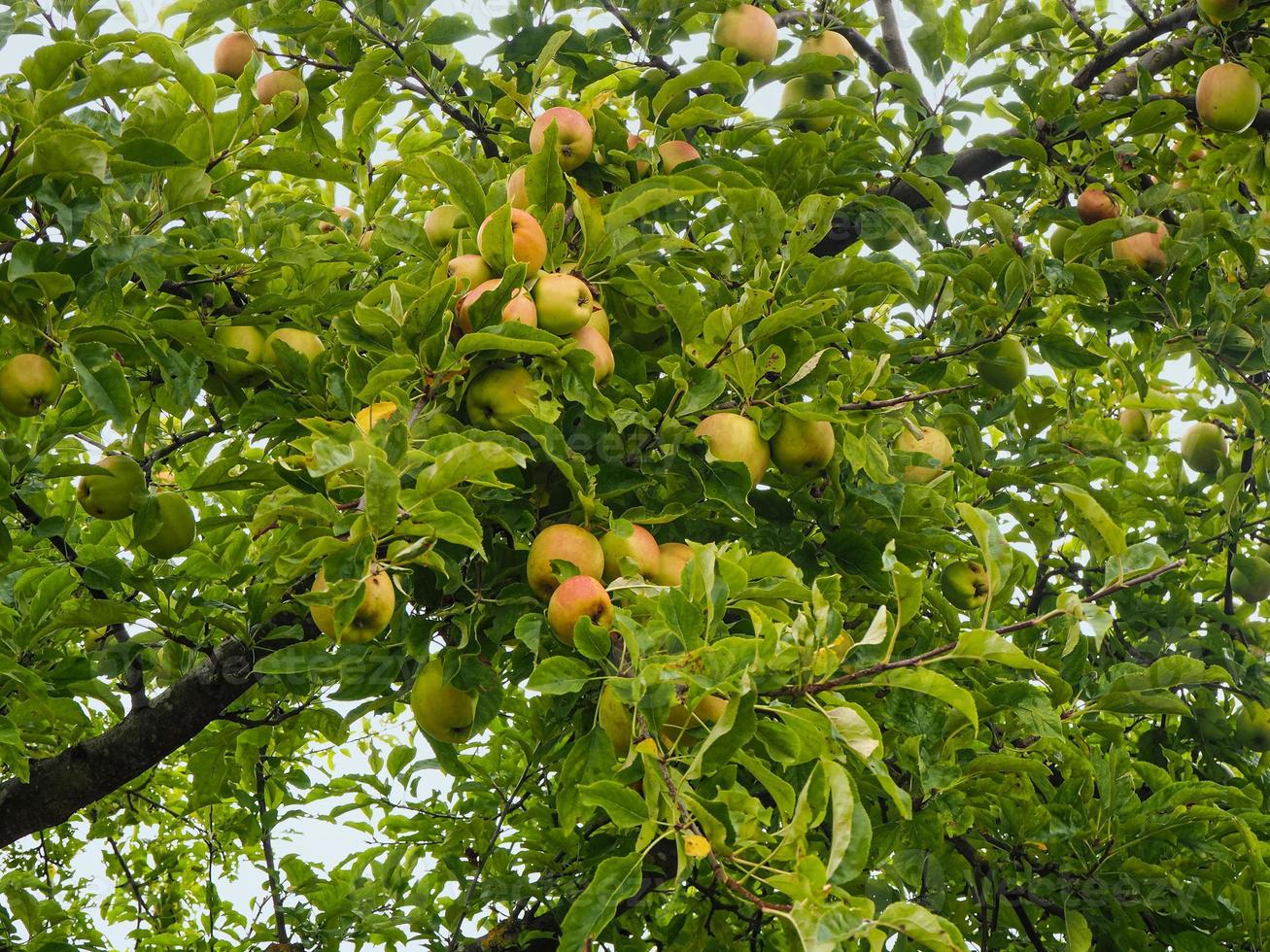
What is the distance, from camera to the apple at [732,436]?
6.54ft

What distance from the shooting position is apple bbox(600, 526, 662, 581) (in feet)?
6.12

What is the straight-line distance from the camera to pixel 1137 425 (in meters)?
4.41

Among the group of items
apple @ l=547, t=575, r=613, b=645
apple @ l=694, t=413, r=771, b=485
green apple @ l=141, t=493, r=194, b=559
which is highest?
green apple @ l=141, t=493, r=194, b=559

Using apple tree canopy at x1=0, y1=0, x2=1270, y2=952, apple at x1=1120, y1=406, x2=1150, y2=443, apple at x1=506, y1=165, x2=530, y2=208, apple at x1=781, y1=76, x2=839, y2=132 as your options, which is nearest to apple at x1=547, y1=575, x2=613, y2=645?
apple tree canopy at x1=0, y1=0, x2=1270, y2=952

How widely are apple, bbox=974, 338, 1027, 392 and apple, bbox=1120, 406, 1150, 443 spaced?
178 cm

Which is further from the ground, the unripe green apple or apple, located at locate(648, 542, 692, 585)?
the unripe green apple

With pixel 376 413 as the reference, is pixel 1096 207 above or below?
above

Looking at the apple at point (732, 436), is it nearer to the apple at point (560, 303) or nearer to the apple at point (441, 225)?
the apple at point (560, 303)

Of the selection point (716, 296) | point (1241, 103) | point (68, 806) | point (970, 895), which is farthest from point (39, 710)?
point (1241, 103)

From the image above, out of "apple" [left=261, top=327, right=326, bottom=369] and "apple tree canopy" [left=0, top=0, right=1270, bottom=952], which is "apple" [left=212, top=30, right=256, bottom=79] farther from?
"apple" [left=261, top=327, right=326, bottom=369]

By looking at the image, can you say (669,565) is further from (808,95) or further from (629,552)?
(808,95)

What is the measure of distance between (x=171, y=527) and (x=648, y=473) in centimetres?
113

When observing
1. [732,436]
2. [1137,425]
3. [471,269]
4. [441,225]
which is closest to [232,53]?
[441,225]

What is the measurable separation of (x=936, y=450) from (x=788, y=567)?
1.08 metres
